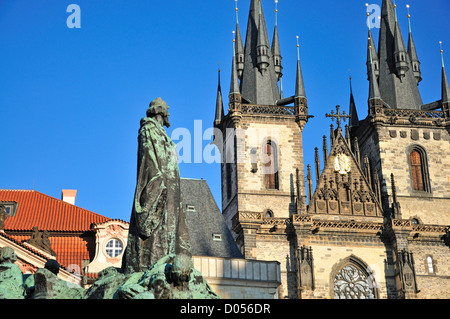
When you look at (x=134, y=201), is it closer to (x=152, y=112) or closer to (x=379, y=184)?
(x=152, y=112)

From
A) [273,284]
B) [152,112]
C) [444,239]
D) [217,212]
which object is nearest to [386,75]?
[444,239]

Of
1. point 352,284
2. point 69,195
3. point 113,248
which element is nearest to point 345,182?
point 352,284

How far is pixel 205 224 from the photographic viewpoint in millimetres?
30094

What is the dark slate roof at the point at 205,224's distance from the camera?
28828 millimetres

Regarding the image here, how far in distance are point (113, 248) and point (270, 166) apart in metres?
15.1

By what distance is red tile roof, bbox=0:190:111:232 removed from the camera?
90.1 feet

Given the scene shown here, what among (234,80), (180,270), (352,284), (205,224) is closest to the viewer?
(180,270)

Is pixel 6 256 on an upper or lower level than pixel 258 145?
lower

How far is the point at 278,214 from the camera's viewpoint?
126 feet

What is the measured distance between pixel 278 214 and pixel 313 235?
234 cm

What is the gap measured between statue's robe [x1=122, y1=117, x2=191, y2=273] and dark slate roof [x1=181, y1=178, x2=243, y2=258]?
67.5ft

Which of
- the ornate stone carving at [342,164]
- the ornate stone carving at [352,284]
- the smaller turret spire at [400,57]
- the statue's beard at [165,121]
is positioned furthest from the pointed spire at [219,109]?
the statue's beard at [165,121]

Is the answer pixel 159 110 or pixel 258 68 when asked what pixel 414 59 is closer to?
pixel 258 68

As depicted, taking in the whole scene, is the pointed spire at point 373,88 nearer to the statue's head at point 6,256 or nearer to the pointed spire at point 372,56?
the pointed spire at point 372,56
